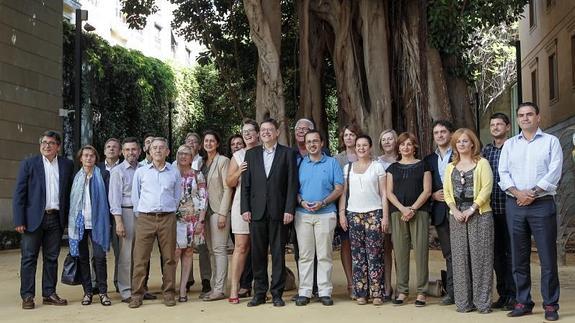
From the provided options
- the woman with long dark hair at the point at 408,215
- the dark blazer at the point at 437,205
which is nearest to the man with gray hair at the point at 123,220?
the woman with long dark hair at the point at 408,215

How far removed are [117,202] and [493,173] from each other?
156 inches

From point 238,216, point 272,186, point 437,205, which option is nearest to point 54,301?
point 238,216

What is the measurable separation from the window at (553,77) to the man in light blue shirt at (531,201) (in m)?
18.8

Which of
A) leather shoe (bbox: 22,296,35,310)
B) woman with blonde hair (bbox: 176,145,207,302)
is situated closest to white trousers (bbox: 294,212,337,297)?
woman with blonde hair (bbox: 176,145,207,302)

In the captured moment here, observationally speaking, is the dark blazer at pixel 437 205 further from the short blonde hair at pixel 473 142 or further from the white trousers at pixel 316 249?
the white trousers at pixel 316 249

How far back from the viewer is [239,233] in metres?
7.62

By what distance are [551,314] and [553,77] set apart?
20.3 m

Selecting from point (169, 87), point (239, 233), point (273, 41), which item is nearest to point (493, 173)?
point (239, 233)

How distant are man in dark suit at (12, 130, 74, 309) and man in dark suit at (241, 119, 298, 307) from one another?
202 centimetres

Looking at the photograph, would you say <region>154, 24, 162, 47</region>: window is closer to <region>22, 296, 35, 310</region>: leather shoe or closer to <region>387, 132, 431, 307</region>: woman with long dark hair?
<region>22, 296, 35, 310</region>: leather shoe

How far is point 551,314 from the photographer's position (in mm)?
6203

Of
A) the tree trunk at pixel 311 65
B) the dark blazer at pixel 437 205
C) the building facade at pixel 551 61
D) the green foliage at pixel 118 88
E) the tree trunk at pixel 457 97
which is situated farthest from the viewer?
the green foliage at pixel 118 88

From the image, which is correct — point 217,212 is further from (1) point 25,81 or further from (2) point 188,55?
Answer: (2) point 188,55

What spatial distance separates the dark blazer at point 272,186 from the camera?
7301 millimetres
